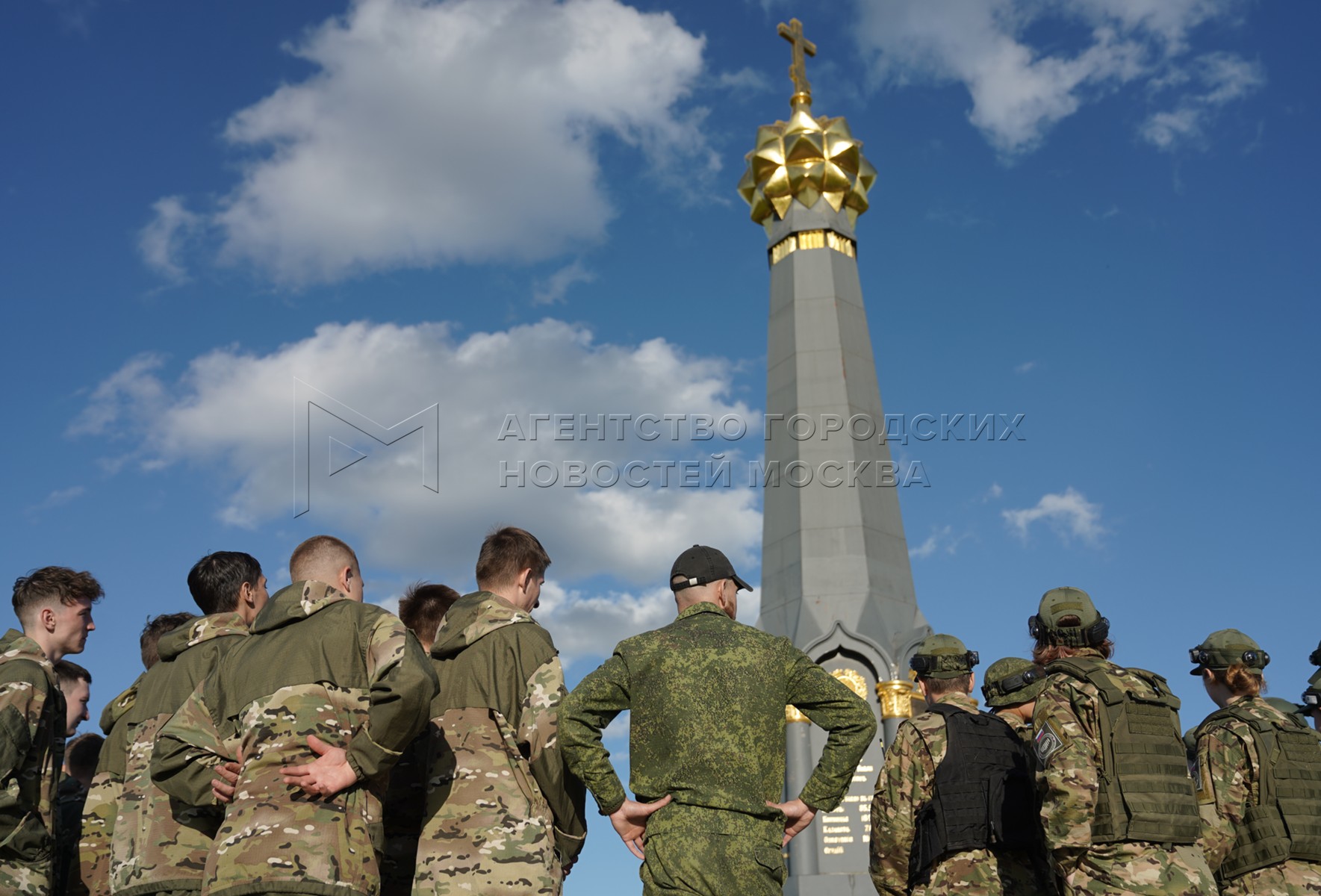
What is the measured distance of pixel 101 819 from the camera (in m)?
5.41

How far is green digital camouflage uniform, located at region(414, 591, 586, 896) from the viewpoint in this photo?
4.11m

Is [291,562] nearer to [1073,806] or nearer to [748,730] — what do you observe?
[748,730]

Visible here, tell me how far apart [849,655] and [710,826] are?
10105 millimetres

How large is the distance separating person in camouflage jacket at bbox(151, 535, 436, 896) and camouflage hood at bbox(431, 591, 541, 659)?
1.69 feet

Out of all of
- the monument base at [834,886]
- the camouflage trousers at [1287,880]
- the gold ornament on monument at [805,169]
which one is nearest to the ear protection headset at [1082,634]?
the camouflage trousers at [1287,880]

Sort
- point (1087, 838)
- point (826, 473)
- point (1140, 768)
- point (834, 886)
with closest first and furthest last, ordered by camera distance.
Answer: point (1087, 838)
point (1140, 768)
point (834, 886)
point (826, 473)

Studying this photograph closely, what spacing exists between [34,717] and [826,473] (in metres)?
11.3

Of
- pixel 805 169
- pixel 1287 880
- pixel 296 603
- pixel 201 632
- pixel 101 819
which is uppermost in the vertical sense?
pixel 805 169

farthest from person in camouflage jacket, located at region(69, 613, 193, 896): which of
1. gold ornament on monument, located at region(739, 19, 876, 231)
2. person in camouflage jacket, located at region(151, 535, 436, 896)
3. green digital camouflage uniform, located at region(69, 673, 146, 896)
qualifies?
gold ornament on monument, located at region(739, 19, 876, 231)

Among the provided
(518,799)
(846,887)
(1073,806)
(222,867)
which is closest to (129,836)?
(222,867)

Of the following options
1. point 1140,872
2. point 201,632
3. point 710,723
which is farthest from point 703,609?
point 201,632

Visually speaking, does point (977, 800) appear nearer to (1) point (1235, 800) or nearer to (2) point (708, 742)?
(1) point (1235, 800)

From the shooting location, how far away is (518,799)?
4.23 meters

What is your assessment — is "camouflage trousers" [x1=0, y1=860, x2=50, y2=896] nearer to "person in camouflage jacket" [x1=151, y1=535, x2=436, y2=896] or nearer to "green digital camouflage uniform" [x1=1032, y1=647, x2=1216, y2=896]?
"person in camouflage jacket" [x1=151, y1=535, x2=436, y2=896]
